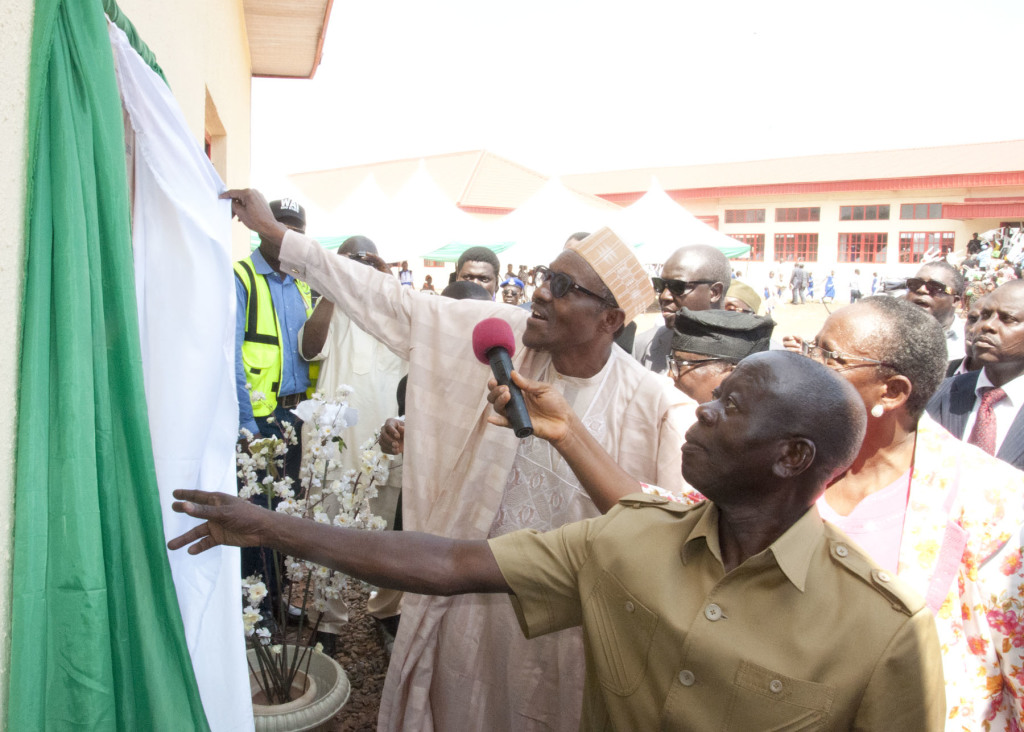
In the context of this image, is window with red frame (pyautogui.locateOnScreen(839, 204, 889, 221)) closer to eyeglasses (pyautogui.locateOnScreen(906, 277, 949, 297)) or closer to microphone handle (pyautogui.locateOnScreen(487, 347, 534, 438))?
eyeglasses (pyautogui.locateOnScreen(906, 277, 949, 297))

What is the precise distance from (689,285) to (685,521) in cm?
350

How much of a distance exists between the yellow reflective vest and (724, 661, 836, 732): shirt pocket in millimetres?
3262

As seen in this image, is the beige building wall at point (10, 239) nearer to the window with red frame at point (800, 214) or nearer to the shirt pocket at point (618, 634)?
the shirt pocket at point (618, 634)

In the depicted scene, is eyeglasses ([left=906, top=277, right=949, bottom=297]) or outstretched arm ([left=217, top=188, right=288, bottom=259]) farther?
eyeglasses ([left=906, top=277, right=949, bottom=297])

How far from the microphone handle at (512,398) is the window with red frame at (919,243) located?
34648 millimetres

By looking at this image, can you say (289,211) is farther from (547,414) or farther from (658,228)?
(658,228)

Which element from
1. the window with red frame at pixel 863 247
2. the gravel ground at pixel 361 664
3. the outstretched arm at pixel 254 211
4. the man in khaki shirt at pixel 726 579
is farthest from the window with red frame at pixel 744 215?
the man in khaki shirt at pixel 726 579

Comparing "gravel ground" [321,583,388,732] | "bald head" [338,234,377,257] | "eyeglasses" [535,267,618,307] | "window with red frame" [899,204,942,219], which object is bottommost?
"gravel ground" [321,583,388,732]

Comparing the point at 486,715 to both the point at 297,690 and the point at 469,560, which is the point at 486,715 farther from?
the point at 469,560

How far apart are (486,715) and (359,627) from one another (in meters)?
2.41

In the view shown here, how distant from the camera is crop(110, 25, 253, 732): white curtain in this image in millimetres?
2086

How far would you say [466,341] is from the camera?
2992 mm

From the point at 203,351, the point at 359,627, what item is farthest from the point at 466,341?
the point at 359,627

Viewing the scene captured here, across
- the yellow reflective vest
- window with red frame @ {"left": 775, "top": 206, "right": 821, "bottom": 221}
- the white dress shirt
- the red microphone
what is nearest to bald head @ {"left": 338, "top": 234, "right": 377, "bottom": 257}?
the yellow reflective vest
